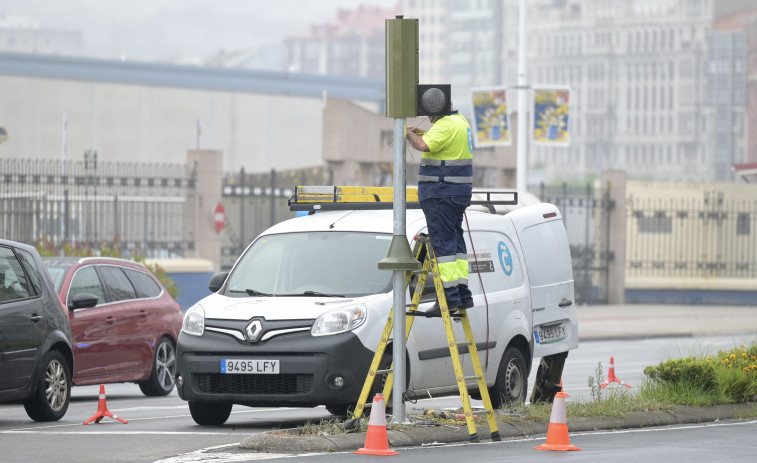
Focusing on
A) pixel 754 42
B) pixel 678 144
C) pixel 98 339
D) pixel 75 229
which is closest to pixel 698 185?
pixel 75 229

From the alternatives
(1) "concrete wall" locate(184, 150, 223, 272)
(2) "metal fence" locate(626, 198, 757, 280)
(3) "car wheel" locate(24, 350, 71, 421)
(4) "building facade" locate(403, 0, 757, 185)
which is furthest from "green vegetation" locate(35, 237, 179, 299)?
(4) "building facade" locate(403, 0, 757, 185)

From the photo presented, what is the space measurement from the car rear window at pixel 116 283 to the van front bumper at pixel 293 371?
15.4 feet

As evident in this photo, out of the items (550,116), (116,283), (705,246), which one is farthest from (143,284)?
(705,246)

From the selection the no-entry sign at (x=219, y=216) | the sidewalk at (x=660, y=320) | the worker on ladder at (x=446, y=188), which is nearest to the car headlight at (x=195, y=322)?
the worker on ladder at (x=446, y=188)

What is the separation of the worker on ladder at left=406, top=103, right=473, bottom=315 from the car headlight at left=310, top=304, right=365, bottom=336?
107cm

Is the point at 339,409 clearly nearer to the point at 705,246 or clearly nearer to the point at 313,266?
the point at 313,266

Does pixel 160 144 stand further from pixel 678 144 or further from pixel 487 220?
pixel 678 144

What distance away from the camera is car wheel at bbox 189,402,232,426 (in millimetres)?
11453

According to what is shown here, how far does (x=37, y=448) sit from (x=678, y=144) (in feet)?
571

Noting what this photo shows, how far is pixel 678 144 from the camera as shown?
17912cm

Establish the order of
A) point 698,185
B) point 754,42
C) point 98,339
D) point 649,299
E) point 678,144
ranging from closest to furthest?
1. point 98,339
2. point 649,299
3. point 698,185
4. point 754,42
5. point 678,144

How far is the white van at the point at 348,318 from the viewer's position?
35.4 ft

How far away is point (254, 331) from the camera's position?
10.9 m

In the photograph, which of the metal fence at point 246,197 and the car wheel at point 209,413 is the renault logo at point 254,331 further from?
the metal fence at point 246,197
